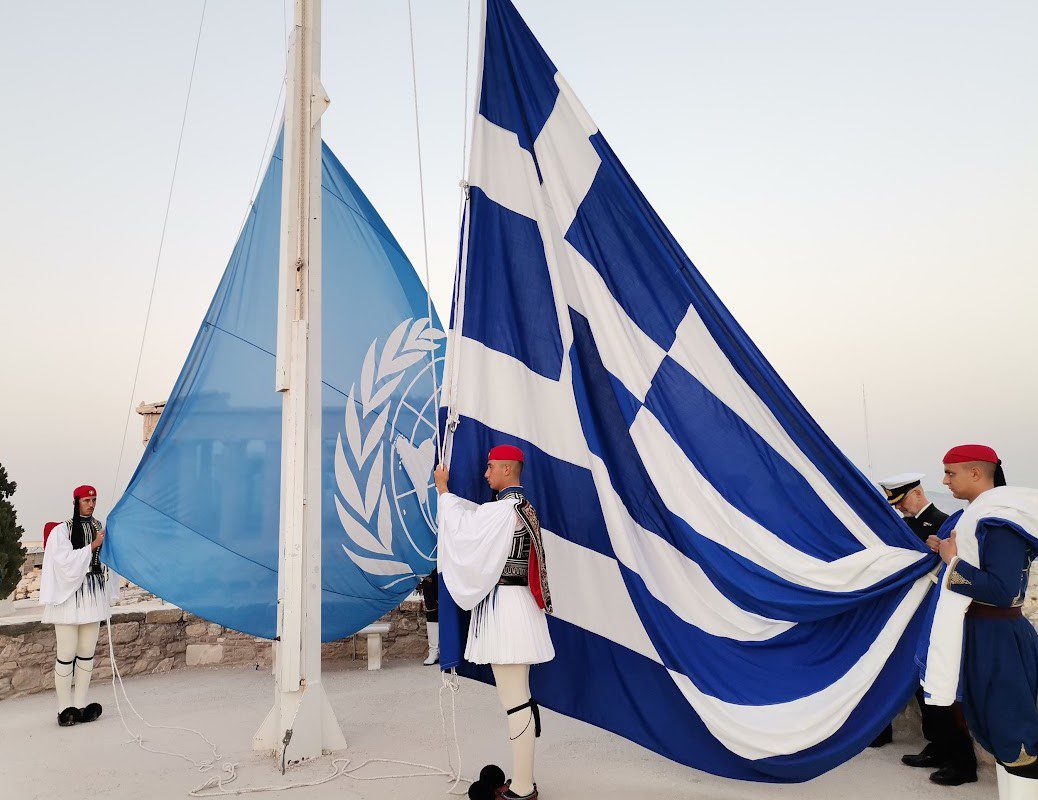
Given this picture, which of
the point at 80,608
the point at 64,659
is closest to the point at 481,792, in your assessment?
the point at 80,608

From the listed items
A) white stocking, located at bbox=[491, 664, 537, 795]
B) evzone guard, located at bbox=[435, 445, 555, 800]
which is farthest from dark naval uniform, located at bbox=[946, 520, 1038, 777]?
white stocking, located at bbox=[491, 664, 537, 795]

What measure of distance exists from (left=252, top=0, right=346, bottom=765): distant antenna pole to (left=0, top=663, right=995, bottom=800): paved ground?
0.88 ft

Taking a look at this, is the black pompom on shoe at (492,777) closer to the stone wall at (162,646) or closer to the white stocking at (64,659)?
the white stocking at (64,659)

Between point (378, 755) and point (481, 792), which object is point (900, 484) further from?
point (378, 755)

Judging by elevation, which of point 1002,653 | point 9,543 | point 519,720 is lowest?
point 9,543

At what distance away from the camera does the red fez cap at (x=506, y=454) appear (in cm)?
373

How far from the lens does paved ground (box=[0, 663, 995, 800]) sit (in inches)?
156

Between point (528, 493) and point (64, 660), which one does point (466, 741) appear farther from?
point (64, 660)

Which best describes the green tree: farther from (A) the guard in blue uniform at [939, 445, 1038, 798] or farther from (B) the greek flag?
(A) the guard in blue uniform at [939, 445, 1038, 798]

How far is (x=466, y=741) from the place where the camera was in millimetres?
4953

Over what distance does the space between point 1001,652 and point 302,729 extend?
11.9 feet

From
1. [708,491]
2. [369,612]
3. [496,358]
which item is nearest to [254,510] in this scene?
[369,612]

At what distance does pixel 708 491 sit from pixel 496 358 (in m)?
1.31

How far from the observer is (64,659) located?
221 inches
